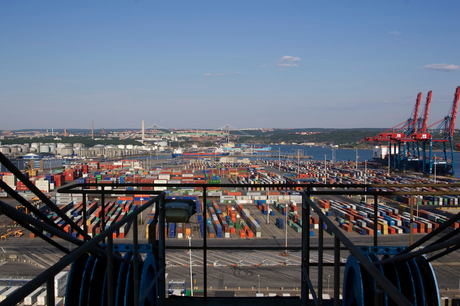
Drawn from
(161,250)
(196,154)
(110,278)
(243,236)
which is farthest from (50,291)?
(196,154)

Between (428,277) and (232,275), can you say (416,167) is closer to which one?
(232,275)

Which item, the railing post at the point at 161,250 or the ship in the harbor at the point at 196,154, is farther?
the ship in the harbor at the point at 196,154

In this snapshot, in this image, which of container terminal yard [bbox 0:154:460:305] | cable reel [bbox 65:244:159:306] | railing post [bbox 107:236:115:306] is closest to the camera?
railing post [bbox 107:236:115:306]

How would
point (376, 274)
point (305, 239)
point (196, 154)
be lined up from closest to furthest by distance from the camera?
point (376, 274)
point (305, 239)
point (196, 154)

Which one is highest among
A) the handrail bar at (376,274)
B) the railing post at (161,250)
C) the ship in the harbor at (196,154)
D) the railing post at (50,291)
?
the handrail bar at (376,274)

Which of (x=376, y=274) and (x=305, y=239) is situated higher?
(x=376, y=274)

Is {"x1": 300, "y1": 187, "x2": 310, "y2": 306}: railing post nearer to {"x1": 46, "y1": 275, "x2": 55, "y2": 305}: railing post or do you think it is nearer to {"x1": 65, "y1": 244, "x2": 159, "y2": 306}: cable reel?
{"x1": 65, "y1": 244, "x2": 159, "y2": 306}: cable reel

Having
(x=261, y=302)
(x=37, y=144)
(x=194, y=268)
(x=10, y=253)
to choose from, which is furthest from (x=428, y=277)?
(x=37, y=144)

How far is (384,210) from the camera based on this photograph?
6043 millimetres

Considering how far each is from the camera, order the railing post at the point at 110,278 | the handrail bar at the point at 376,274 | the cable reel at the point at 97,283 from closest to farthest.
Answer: the handrail bar at the point at 376,274, the railing post at the point at 110,278, the cable reel at the point at 97,283

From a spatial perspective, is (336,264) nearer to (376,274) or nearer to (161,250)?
(376,274)

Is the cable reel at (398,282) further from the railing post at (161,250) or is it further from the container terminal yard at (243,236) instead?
the container terminal yard at (243,236)

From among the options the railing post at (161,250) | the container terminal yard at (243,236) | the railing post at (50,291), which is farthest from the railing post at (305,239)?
the container terminal yard at (243,236)

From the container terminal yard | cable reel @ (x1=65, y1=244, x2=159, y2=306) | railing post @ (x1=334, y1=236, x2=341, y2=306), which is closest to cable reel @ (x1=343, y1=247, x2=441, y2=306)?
railing post @ (x1=334, y1=236, x2=341, y2=306)
